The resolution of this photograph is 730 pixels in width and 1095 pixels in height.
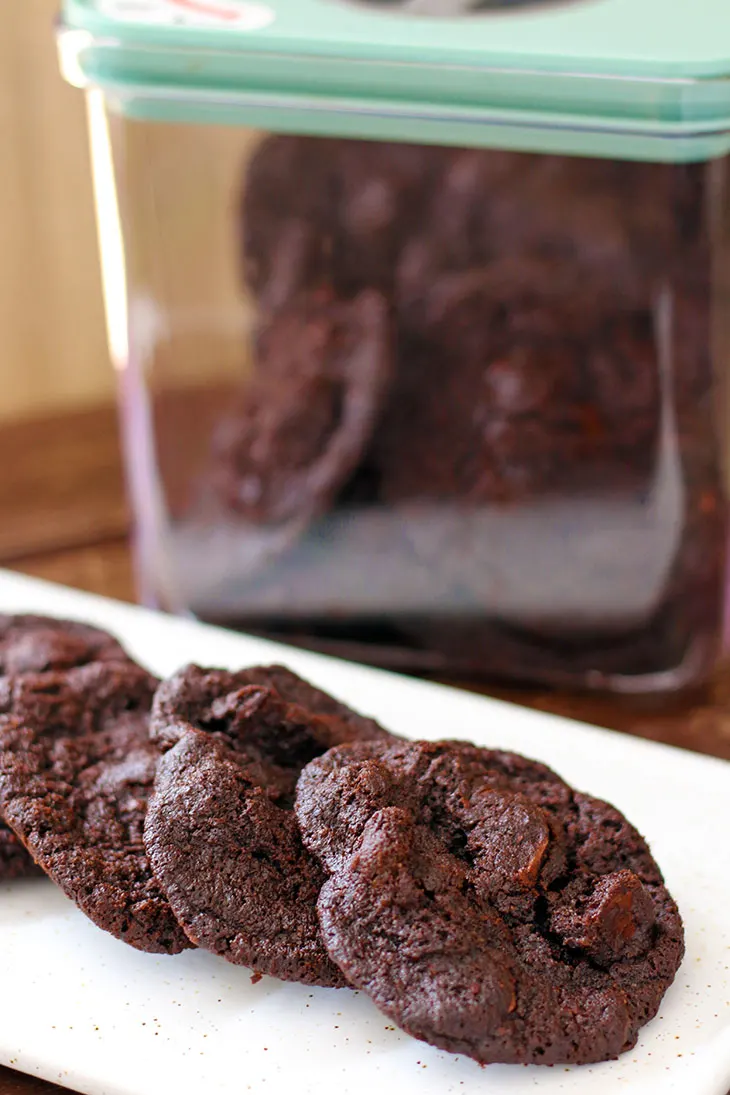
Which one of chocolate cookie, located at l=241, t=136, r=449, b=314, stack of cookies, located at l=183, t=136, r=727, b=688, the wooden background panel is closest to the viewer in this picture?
stack of cookies, located at l=183, t=136, r=727, b=688

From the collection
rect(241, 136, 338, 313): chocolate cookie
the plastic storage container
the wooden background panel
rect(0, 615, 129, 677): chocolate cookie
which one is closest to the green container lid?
the plastic storage container

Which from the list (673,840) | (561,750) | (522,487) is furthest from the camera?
(522,487)

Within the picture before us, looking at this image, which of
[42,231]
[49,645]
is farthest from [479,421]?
[42,231]

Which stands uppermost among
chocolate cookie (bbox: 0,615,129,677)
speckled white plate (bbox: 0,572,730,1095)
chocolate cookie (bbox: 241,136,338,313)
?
chocolate cookie (bbox: 241,136,338,313)

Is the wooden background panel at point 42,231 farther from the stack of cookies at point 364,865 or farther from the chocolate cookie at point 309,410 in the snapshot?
the stack of cookies at point 364,865

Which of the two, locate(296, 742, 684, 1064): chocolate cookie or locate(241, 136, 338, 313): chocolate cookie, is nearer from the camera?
locate(296, 742, 684, 1064): chocolate cookie

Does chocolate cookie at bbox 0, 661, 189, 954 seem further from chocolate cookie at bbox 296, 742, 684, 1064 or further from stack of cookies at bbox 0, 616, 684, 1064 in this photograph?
chocolate cookie at bbox 296, 742, 684, 1064

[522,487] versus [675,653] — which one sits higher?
[522,487]

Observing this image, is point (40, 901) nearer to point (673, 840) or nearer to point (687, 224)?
point (673, 840)

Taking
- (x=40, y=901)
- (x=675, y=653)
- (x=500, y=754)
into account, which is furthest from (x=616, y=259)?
(x=40, y=901)
